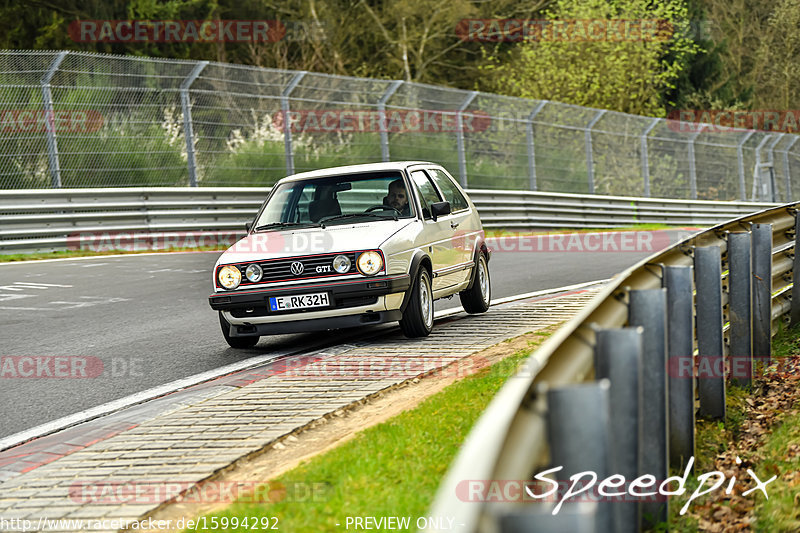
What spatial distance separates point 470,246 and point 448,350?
2.53 meters

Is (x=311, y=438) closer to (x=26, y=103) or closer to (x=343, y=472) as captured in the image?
(x=343, y=472)

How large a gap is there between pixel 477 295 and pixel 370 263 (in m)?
2.37

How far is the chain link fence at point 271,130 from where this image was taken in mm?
17875

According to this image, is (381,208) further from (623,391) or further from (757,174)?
(757,174)

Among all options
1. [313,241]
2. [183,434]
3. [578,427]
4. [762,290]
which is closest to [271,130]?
[313,241]

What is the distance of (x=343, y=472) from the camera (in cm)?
495

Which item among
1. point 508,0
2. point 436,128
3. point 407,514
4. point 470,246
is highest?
point 508,0

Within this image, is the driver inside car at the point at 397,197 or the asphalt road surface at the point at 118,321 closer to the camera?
the asphalt road surface at the point at 118,321

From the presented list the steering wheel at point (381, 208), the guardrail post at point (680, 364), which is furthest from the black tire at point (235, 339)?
the guardrail post at point (680, 364)

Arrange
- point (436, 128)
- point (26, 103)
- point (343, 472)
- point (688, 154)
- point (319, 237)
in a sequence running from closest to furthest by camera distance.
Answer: point (343, 472), point (319, 237), point (26, 103), point (436, 128), point (688, 154)

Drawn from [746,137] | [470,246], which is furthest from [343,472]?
A: [746,137]

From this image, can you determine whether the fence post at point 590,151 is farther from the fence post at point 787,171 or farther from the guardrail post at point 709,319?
the guardrail post at point 709,319

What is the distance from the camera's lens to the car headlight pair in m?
8.55

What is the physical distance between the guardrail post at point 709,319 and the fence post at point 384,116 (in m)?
17.3
